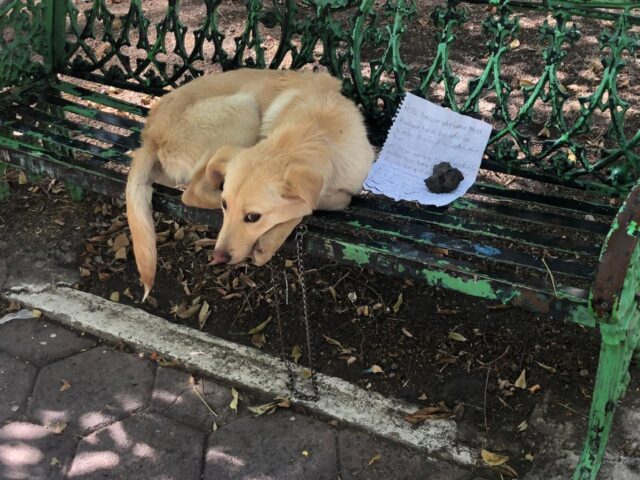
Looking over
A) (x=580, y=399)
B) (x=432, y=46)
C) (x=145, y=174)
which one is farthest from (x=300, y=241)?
(x=432, y=46)

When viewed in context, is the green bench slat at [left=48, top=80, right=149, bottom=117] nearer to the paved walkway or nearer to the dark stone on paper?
the paved walkway

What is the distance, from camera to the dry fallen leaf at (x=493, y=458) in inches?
105

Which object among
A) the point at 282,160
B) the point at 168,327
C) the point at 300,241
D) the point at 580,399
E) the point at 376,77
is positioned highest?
the point at 376,77

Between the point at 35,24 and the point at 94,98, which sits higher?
the point at 35,24

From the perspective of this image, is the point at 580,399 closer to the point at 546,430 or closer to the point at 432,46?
the point at 546,430

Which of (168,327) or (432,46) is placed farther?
(432,46)

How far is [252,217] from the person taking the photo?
8.20 ft

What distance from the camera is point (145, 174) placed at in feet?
9.27

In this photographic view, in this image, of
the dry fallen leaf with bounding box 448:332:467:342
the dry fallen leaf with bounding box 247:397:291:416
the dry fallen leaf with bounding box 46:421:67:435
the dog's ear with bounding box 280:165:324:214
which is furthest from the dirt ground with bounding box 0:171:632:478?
the dog's ear with bounding box 280:165:324:214

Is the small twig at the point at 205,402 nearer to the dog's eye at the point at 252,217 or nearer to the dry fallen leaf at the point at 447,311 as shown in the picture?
the dog's eye at the point at 252,217

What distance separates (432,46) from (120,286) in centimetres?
293

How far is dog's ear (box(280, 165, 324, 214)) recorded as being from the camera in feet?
8.09

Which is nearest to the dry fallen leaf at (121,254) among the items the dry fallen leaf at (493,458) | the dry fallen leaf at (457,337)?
the dry fallen leaf at (457,337)

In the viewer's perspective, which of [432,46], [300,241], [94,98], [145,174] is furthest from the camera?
[432,46]
